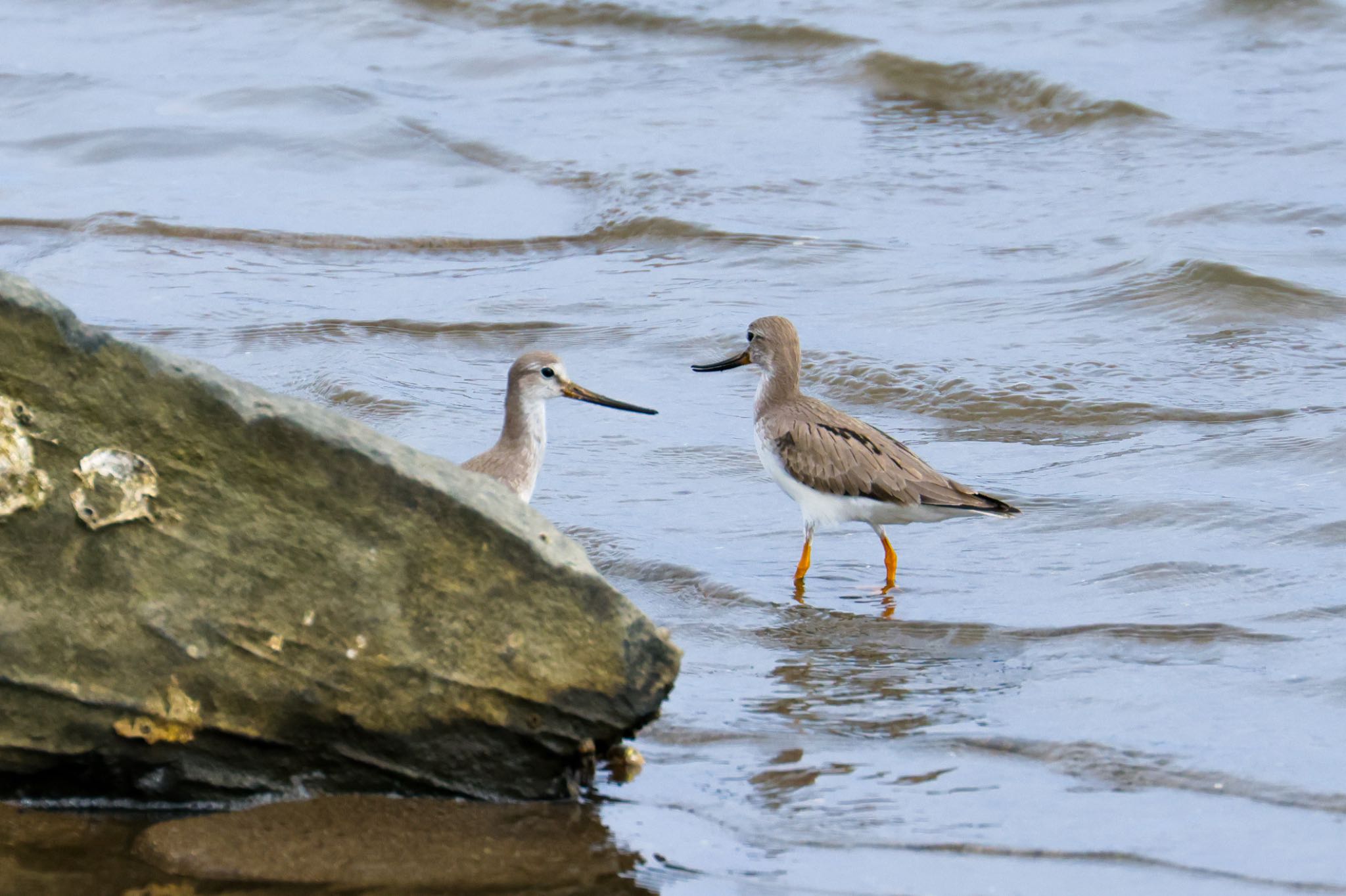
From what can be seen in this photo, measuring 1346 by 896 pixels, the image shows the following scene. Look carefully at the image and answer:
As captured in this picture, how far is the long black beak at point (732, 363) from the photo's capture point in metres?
7.44

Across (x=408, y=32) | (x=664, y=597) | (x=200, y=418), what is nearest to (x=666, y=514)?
(x=664, y=597)

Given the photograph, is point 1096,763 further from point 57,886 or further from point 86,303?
point 86,303

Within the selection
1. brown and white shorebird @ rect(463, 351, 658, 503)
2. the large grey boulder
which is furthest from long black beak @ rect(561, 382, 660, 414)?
the large grey boulder

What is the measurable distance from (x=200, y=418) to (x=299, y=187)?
9095 millimetres

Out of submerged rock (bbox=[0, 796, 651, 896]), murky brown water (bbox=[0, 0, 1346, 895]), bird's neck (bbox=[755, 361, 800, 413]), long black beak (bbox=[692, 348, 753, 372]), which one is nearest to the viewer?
submerged rock (bbox=[0, 796, 651, 896])

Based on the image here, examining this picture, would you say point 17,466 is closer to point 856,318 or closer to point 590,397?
point 590,397

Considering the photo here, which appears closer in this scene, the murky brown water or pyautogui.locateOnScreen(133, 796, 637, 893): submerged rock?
pyautogui.locateOnScreen(133, 796, 637, 893): submerged rock

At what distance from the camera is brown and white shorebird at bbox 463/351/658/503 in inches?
249

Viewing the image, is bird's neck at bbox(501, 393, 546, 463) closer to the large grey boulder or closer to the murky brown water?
the murky brown water

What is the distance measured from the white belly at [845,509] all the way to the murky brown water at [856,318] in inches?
8.5

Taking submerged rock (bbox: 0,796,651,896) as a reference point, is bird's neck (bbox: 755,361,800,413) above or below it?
above

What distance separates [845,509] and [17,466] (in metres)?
3.39

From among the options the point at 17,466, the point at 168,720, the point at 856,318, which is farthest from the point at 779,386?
the point at 17,466

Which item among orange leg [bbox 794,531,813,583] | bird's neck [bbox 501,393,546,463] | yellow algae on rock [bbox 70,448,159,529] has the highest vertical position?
yellow algae on rock [bbox 70,448,159,529]
